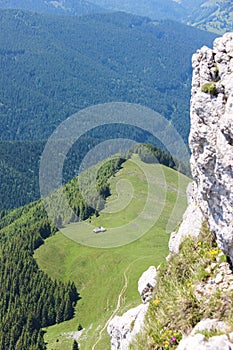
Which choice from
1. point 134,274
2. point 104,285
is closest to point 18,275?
point 104,285

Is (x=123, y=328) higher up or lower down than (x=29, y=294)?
lower down

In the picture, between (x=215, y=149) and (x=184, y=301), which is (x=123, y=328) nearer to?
(x=184, y=301)

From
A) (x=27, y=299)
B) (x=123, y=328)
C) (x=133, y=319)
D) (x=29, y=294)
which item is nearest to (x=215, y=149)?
(x=133, y=319)

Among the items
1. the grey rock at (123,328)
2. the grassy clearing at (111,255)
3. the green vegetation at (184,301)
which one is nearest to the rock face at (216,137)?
the green vegetation at (184,301)

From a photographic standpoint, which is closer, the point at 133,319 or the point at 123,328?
the point at 133,319

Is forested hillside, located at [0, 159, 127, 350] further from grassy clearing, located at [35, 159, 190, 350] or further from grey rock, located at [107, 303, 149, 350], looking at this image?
grey rock, located at [107, 303, 149, 350]

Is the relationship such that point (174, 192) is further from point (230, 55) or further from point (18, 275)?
point (230, 55)
